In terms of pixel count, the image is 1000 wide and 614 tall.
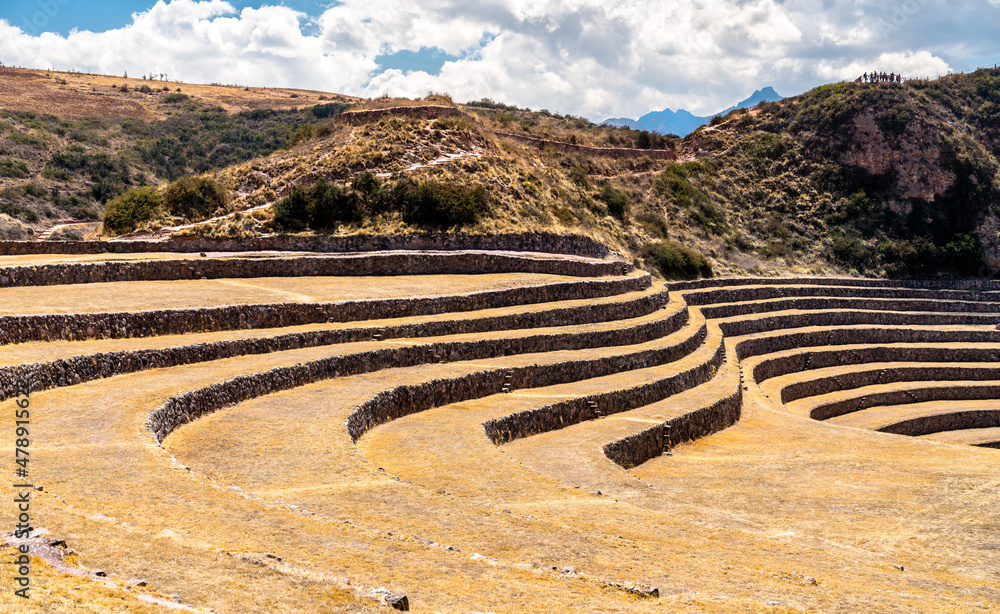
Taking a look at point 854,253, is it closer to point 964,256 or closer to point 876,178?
point 964,256

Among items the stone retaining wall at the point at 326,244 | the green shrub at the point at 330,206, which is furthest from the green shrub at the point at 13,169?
the green shrub at the point at 330,206

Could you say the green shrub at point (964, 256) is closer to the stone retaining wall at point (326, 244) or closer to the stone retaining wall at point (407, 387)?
the stone retaining wall at point (326, 244)

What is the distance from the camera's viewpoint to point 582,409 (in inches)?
787

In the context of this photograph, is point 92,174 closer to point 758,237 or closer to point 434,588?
point 758,237

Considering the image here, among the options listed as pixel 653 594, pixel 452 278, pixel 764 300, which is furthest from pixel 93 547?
pixel 764 300

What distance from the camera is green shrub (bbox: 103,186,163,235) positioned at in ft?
115

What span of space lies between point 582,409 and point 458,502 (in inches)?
382

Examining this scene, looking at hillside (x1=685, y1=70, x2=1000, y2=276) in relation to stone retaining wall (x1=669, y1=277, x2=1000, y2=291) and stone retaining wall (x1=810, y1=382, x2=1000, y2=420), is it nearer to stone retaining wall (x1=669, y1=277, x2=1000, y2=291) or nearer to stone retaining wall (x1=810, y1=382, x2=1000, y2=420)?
stone retaining wall (x1=669, y1=277, x2=1000, y2=291)

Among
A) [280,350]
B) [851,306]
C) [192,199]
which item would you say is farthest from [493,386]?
[851,306]

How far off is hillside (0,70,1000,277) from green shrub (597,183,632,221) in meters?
0.14

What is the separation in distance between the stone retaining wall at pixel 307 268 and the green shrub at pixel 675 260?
9564mm

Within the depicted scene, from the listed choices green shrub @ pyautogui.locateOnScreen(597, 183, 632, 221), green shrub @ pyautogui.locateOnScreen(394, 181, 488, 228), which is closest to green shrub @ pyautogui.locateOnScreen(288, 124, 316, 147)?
green shrub @ pyautogui.locateOnScreen(394, 181, 488, 228)

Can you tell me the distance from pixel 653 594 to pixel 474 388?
12468 millimetres

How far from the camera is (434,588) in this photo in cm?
709
